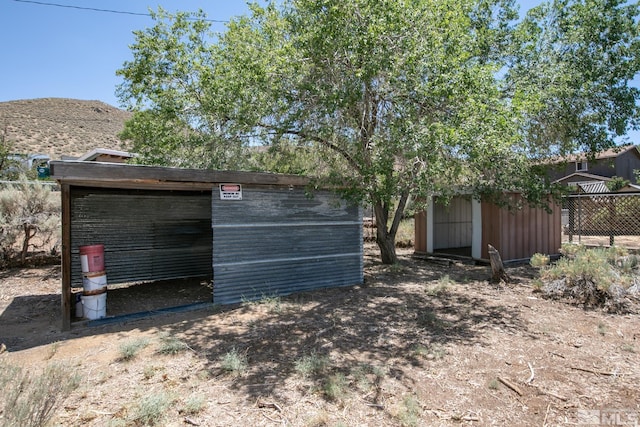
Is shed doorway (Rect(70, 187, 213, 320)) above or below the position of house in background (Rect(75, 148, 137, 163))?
below

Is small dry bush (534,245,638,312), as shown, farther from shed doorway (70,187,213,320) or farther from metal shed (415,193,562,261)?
shed doorway (70,187,213,320)

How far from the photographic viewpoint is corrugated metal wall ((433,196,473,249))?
12.7m

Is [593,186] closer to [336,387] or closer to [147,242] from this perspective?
[147,242]

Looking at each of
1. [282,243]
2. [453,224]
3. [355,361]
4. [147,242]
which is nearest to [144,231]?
[147,242]

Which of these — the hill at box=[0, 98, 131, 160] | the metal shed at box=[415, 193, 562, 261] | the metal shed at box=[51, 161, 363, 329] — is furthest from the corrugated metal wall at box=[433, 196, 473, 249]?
the hill at box=[0, 98, 131, 160]

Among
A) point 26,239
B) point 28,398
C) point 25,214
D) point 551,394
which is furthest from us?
point 26,239

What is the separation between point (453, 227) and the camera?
1339 centimetres

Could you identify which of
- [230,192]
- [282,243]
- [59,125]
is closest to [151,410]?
[230,192]

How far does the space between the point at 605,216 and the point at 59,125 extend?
4045 cm

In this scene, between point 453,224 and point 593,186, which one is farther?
point 593,186

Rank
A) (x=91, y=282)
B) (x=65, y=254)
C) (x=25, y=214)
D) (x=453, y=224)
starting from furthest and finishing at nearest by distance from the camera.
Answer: (x=453, y=224)
(x=25, y=214)
(x=91, y=282)
(x=65, y=254)

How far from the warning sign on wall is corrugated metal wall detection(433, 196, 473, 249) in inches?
304

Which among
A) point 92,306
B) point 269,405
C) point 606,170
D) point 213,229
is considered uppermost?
point 606,170

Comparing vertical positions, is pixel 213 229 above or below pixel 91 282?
above
